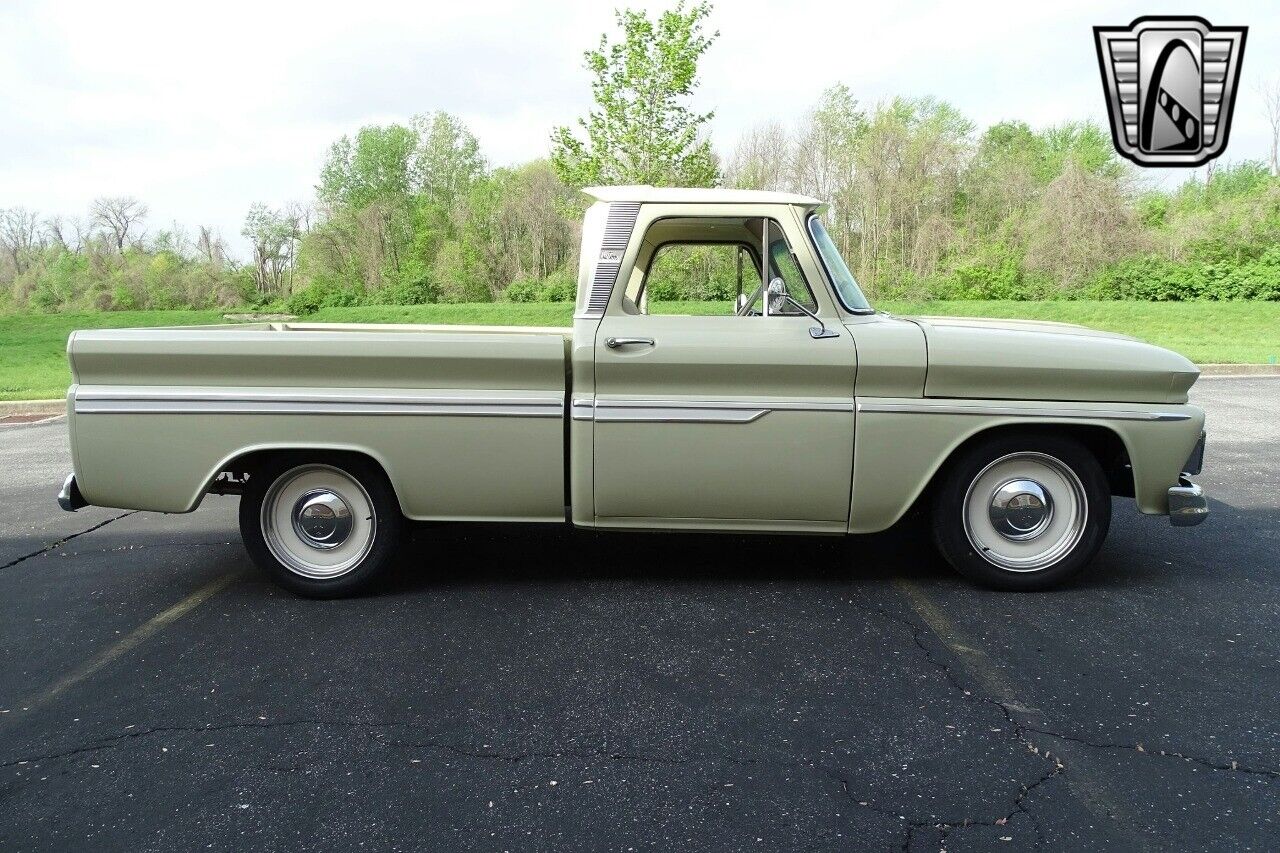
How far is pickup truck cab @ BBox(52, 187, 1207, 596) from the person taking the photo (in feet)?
13.7

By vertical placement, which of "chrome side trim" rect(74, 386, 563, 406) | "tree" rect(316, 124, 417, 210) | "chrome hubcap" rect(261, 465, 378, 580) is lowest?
"chrome hubcap" rect(261, 465, 378, 580)

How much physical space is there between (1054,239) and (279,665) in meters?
32.4

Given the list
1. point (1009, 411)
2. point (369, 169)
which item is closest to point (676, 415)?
point (1009, 411)

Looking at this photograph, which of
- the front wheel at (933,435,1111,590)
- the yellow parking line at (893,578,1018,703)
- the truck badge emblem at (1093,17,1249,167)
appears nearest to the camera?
the yellow parking line at (893,578,1018,703)

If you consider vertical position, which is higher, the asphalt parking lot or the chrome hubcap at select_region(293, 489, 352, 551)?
the chrome hubcap at select_region(293, 489, 352, 551)

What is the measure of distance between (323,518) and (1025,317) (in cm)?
2404

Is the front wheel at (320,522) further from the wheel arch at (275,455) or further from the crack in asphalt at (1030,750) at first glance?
the crack in asphalt at (1030,750)

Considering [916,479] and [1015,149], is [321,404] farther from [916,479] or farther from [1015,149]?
[1015,149]

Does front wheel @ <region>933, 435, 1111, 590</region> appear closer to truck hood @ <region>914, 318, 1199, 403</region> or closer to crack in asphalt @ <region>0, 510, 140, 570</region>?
truck hood @ <region>914, 318, 1199, 403</region>

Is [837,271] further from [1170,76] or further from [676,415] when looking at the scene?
[1170,76]

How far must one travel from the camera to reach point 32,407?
12734 millimetres

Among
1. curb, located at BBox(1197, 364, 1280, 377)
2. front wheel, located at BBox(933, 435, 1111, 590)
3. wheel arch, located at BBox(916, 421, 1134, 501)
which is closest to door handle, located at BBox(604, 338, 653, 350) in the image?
wheel arch, located at BBox(916, 421, 1134, 501)

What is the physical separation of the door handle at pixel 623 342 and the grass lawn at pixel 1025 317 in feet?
38.8

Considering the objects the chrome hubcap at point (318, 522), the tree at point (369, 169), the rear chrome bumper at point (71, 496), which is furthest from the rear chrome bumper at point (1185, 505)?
the tree at point (369, 169)
